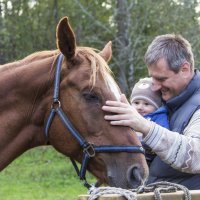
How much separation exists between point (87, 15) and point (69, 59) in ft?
49.7

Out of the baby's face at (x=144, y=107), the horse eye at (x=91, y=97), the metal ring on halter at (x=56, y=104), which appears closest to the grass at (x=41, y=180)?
the baby's face at (x=144, y=107)

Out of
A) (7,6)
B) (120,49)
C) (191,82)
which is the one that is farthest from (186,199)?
(7,6)

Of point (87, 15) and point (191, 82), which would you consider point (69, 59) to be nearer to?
point (191, 82)

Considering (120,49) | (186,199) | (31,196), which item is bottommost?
(31,196)

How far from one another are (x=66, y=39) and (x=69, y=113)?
18.7 inches

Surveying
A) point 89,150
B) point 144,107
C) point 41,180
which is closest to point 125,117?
point 89,150

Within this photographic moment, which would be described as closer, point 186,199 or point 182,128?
point 186,199

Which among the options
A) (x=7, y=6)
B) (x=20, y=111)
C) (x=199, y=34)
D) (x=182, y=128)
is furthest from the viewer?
(x=7, y=6)

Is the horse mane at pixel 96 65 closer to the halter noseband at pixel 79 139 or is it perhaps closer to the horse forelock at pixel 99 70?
the horse forelock at pixel 99 70

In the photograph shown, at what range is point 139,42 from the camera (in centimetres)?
A: 1683

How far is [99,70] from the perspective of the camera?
11.7ft

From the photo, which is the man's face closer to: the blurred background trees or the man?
the man

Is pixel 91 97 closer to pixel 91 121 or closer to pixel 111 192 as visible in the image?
pixel 91 121

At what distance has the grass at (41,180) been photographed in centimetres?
1118
